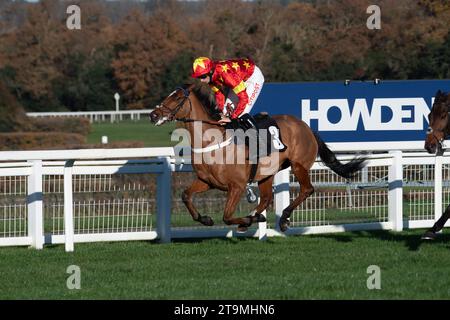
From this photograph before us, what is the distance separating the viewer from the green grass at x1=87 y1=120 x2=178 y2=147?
109 ft

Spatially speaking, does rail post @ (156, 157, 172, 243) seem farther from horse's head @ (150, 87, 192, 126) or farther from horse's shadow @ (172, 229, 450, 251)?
horse's head @ (150, 87, 192, 126)

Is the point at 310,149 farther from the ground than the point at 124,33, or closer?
closer

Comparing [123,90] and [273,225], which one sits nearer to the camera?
[273,225]

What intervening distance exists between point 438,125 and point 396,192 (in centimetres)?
195

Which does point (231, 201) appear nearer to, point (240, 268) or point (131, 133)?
point (240, 268)

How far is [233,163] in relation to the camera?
364 inches

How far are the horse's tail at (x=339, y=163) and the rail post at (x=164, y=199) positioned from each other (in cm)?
157

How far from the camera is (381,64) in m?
36.8

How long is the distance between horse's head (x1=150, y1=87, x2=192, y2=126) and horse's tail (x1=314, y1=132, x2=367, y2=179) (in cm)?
167

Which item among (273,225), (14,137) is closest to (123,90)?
(14,137)

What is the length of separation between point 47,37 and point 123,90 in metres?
9.36

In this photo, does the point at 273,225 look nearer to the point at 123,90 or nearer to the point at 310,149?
the point at 310,149

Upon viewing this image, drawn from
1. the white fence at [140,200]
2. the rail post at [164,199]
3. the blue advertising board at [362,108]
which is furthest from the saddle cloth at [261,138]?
the blue advertising board at [362,108]

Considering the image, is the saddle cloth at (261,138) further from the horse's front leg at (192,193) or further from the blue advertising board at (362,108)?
the blue advertising board at (362,108)
